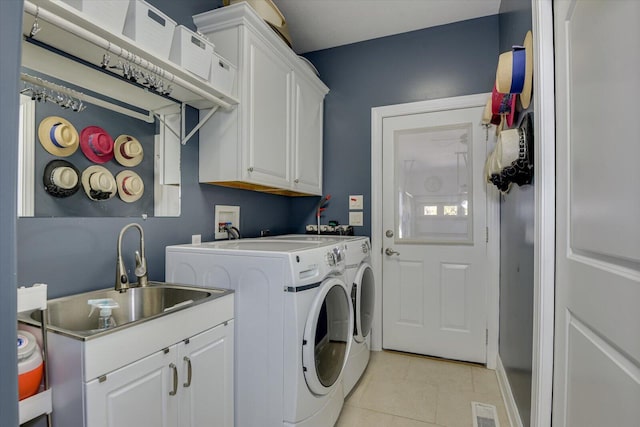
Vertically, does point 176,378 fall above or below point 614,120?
below

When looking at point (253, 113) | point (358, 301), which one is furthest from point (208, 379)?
point (253, 113)

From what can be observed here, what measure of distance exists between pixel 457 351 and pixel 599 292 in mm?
1953

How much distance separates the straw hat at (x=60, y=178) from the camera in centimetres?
135

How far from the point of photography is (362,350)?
7.47 ft

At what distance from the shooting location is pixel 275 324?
4.77ft

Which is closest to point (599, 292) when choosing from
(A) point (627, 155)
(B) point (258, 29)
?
(A) point (627, 155)

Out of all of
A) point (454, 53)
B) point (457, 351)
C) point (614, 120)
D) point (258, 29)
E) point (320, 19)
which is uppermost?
point (320, 19)

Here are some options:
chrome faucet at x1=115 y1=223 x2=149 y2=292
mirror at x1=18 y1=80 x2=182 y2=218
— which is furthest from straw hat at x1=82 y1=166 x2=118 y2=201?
chrome faucet at x1=115 y1=223 x2=149 y2=292

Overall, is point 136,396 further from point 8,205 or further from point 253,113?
point 253,113

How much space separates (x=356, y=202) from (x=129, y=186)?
1826 millimetres

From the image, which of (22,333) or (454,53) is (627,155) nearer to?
(22,333)

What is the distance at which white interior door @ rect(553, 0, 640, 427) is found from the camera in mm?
767

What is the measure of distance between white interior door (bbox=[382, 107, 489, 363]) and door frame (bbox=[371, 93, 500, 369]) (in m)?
0.04

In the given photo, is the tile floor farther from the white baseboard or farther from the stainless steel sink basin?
the stainless steel sink basin
